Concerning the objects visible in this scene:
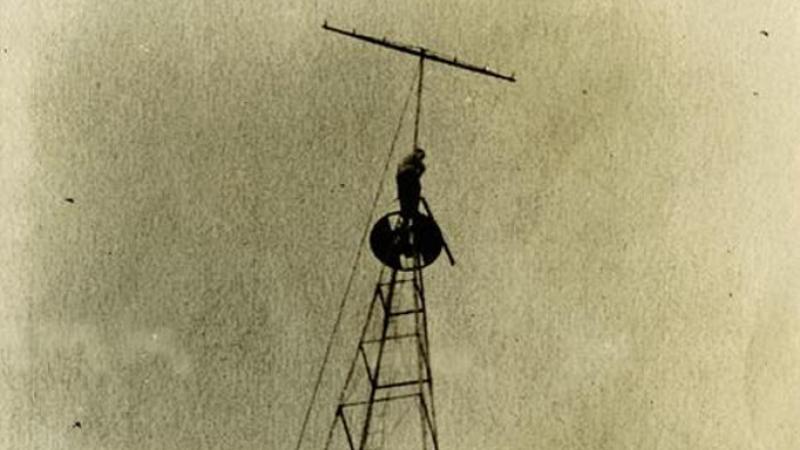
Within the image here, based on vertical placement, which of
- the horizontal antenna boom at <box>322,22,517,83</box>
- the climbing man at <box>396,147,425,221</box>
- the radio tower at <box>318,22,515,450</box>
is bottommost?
the radio tower at <box>318,22,515,450</box>

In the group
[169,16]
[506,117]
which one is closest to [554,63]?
[506,117]

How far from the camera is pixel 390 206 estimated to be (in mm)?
9680

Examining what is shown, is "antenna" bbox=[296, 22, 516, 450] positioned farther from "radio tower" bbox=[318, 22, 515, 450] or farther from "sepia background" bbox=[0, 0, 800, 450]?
"sepia background" bbox=[0, 0, 800, 450]

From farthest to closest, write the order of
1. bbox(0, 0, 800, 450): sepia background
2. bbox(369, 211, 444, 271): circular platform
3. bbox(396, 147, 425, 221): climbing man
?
bbox(0, 0, 800, 450): sepia background → bbox(369, 211, 444, 271): circular platform → bbox(396, 147, 425, 221): climbing man

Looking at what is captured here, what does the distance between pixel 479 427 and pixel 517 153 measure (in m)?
2.91

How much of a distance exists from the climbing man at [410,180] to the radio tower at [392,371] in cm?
58

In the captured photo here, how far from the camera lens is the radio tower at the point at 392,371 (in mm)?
9391

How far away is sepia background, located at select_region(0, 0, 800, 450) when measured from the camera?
9.36 metres

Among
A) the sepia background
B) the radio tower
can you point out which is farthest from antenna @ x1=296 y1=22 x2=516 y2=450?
the sepia background

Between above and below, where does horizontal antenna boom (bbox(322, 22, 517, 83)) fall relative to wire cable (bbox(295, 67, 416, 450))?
above

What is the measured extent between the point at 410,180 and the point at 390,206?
119 cm

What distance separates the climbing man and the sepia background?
1.03 meters

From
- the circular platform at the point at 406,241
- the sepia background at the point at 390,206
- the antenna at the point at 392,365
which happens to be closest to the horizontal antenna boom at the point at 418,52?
the antenna at the point at 392,365

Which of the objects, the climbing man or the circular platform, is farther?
the circular platform
